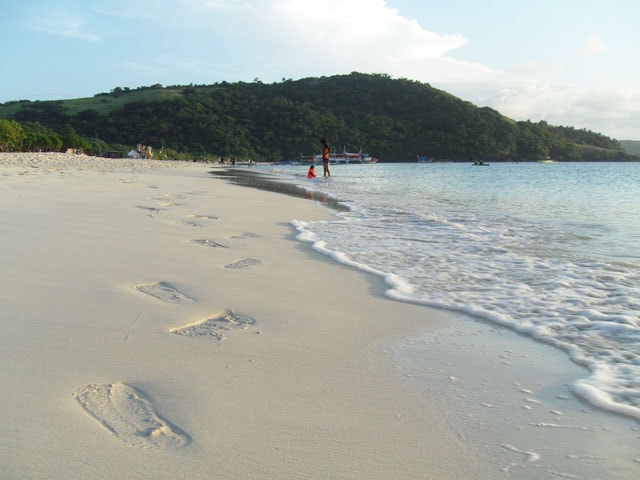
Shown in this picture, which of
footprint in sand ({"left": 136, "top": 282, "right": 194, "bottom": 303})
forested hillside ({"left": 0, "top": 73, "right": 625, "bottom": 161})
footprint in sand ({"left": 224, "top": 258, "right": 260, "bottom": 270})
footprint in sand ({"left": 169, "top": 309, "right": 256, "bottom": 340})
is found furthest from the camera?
forested hillside ({"left": 0, "top": 73, "right": 625, "bottom": 161})

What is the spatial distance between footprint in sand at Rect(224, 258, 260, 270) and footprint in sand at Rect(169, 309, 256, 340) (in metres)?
1.08

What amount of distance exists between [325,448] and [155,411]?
560 millimetres

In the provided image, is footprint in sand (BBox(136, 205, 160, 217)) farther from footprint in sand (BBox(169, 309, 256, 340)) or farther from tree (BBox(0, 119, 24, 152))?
tree (BBox(0, 119, 24, 152))

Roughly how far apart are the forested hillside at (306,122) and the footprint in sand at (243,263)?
79.5m

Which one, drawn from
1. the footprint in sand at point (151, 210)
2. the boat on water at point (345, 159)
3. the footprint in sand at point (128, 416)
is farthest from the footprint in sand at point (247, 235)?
the boat on water at point (345, 159)

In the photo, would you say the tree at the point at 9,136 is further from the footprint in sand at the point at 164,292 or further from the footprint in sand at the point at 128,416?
the footprint in sand at the point at 128,416

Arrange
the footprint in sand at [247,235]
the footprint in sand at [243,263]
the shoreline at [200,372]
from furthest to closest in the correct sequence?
the footprint in sand at [247,235]
the footprint in sand at [243,263]
the shoreline at [200,372]

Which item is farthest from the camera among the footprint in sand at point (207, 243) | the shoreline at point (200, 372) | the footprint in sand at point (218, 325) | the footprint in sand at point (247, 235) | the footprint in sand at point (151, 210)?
the footprint in sand at point (151, 210)

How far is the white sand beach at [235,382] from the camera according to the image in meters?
1.39

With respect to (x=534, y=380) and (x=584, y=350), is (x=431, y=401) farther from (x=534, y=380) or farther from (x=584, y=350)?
(x=584, y=350)

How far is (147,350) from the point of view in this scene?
2104 millimetres

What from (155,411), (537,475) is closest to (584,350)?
(537,475)

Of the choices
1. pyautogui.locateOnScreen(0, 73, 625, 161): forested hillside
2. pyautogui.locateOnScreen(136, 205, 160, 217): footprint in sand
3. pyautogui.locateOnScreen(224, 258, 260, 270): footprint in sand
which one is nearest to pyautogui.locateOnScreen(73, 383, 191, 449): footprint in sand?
pyautogui.locateOnScreen(224, 258, 260, 270): footprint in sand

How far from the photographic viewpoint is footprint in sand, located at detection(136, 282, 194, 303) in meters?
2.88
